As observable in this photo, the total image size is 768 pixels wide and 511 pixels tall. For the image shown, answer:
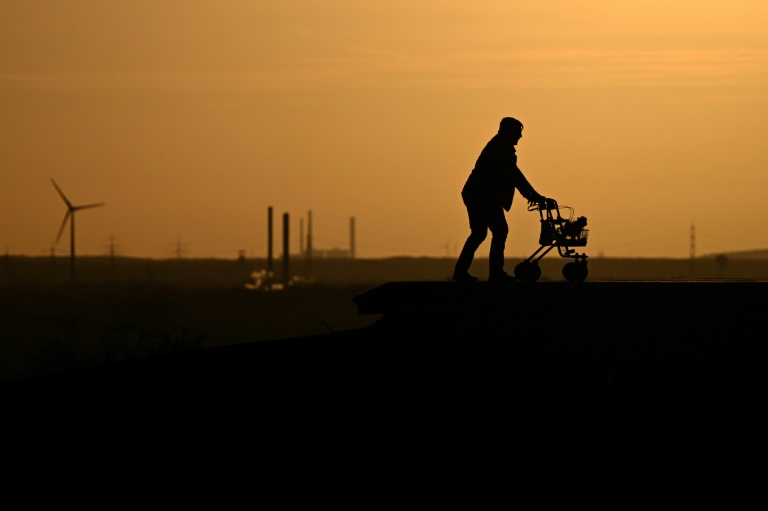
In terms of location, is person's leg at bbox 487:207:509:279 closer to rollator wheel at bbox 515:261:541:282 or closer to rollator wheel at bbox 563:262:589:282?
rollator wheel at bbox 515:261:541:282

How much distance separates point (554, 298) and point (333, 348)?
241cm

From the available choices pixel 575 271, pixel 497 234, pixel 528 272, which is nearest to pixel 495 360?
pixel 497 234

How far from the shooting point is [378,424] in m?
15.8

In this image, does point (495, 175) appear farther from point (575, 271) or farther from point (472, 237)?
point (575, 271)

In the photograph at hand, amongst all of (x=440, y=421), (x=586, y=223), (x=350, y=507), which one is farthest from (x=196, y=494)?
(x=586, y=223)

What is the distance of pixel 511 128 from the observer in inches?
824

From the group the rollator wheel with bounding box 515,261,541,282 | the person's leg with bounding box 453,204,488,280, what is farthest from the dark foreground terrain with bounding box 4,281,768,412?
the rollator wheel with bounding box 515,261,541,282

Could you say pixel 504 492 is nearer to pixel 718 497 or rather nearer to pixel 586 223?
pixel 718 497

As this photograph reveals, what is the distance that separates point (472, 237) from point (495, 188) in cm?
67

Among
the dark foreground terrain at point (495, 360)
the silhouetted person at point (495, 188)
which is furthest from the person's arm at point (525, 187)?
the dark foreground terrain at point (495, 360)

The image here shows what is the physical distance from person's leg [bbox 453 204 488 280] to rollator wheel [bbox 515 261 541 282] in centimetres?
65

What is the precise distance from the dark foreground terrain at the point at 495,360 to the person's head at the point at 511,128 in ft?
8.12

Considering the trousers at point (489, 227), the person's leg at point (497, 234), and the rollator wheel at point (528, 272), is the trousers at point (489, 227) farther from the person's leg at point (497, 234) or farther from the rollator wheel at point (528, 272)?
the rollator wheel at point (528, 272)

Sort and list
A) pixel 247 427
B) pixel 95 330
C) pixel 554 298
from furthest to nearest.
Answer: pixel 95 330, pixel 554 298, pixel 247 427
